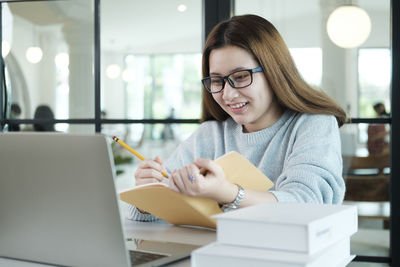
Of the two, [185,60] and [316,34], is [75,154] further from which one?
[185,60]

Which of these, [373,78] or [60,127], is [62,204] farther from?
[60,127]

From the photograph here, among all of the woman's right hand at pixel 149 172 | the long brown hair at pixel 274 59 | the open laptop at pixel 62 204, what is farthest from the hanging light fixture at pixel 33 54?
the open laptop at pixel 62 204

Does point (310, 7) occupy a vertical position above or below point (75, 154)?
above

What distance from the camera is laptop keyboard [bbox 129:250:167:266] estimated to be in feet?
3.52

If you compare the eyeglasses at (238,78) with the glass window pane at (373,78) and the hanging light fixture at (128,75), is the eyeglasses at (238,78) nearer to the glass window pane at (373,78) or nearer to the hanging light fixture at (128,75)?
the glass window pane at (373,78)

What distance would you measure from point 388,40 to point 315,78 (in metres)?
0.35

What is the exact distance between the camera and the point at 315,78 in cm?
260

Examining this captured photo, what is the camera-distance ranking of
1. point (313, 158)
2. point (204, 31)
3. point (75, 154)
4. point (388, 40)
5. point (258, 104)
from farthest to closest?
point (204, 31)
point (388, 40)
point (258, 104)
point (313, 158)
point (75, 154)

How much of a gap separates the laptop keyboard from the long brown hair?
80 centimetres

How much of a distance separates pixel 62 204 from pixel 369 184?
1.82 meters

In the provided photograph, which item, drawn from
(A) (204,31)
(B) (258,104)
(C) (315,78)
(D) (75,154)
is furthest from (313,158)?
(A) (204,31)

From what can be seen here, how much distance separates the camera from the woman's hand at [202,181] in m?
1.21

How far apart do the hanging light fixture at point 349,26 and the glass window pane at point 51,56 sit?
1245 millimetres

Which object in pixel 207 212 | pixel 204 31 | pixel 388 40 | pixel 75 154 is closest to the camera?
pixel 75 154
